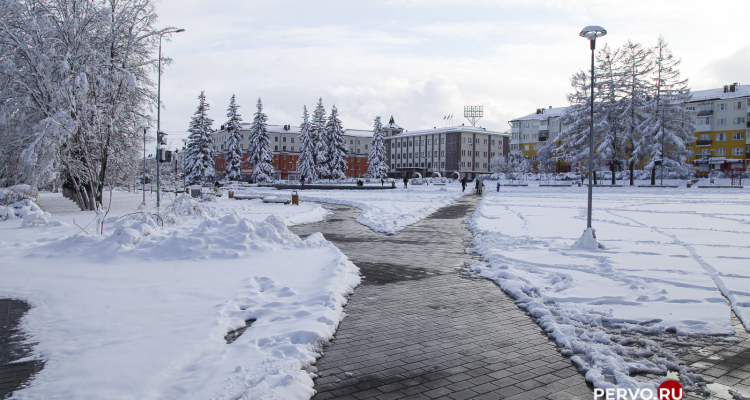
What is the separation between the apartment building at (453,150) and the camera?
353 feet

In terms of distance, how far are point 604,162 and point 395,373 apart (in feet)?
200

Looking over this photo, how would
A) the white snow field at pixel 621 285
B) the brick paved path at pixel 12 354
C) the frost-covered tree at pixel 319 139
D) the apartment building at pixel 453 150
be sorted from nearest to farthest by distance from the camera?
the brick paved path at pixel 12 354 < the white snow field at pixel 621 285 < the frost-covered tree at pixel 319 139 < the apartment building at pixel 453 150

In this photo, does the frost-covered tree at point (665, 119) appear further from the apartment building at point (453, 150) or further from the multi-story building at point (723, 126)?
the apartment building at point (453, 150)

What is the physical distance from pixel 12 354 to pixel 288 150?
12165 centimetres

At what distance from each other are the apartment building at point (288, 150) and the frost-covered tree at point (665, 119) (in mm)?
75201

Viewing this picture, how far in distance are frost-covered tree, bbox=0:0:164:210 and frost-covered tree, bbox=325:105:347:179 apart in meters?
55.0

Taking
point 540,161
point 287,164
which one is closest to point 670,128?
point 540,161

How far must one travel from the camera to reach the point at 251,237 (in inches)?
420

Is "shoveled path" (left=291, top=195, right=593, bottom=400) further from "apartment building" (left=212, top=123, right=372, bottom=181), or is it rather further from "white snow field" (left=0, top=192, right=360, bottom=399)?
"apartment building" (left=212, top=123, right=372, bottom=181)

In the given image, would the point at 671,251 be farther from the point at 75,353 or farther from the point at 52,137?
the point at 52,137

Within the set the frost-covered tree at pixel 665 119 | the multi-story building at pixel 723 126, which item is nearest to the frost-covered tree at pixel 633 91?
the frost-covered tree at pixel 665 119

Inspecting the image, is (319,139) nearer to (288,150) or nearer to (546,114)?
(288,150)

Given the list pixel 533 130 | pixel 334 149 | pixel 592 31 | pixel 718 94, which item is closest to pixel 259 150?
pixel 334 149

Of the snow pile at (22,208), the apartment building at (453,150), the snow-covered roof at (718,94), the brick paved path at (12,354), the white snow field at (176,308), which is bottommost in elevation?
the brick paved path at (12,354)
